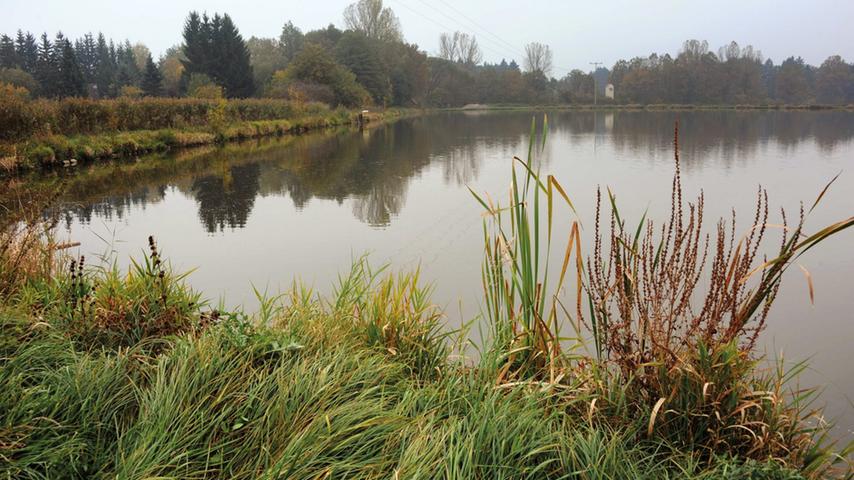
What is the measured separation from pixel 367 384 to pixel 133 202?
25.1 feet

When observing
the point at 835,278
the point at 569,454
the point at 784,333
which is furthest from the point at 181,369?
the point at 835,278

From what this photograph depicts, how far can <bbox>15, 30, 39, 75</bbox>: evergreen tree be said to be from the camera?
58862mm

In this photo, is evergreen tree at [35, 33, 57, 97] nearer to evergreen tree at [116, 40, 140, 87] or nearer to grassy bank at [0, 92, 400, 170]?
evergreen tree at [116, 40, 140, 87]

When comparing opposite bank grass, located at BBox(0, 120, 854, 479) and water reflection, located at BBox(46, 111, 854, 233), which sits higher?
water reflection, located at BBox(46, 111, 854, 233)

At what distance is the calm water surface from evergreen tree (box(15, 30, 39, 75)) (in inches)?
2227

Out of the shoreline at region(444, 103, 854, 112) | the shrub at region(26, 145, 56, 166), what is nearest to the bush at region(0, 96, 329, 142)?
the shrub at region(26, 145, 56, 166)

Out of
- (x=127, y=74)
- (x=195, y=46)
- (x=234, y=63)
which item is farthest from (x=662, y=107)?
(x=127, y=74)

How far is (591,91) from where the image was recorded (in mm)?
78312

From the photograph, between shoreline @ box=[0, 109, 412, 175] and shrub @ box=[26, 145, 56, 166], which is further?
shrub @ box=[26, 145, 56, 166]

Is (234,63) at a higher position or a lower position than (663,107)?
higher

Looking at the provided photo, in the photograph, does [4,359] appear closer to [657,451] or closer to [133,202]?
[657,451]

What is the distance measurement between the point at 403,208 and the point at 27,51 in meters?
73.2

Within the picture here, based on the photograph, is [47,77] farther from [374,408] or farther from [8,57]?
[374,408]

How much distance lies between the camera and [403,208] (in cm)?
811
